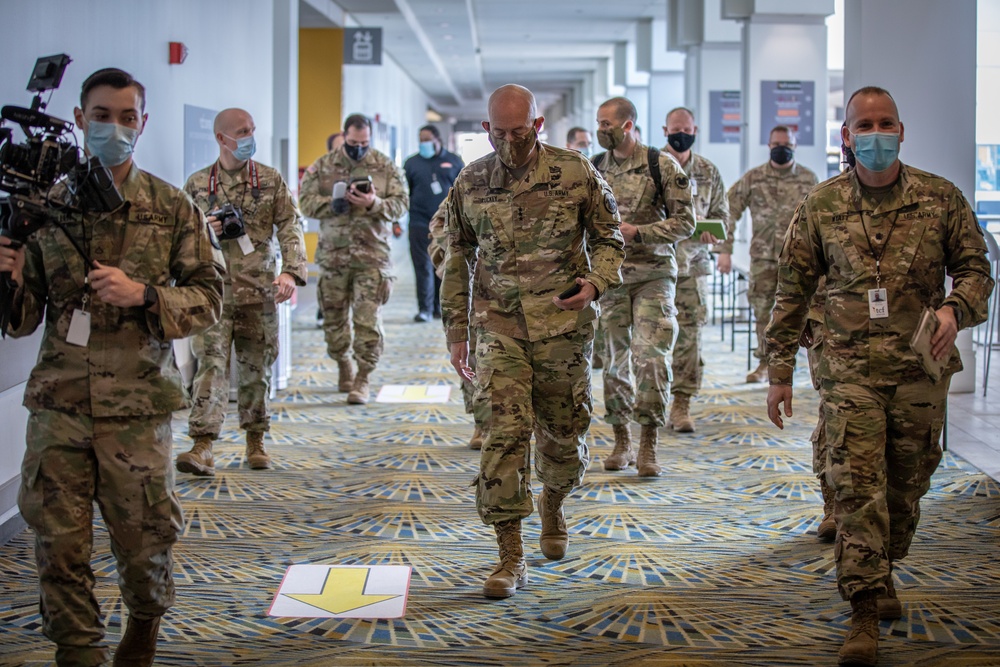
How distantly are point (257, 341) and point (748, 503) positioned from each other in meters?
2.55

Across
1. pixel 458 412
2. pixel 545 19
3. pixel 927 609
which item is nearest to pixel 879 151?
pixel 927 609

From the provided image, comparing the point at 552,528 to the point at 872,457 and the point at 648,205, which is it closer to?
the point at 872,457

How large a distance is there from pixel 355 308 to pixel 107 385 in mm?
5183

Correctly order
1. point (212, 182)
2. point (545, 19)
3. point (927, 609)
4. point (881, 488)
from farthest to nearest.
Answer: point (545, 19) < point (212, 182) < point (927, 609) < point (881, 488)

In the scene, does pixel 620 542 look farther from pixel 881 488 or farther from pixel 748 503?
pixel 881 488

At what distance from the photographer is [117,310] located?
10.00 ft

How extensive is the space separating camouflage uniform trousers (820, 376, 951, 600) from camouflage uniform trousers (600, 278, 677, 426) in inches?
88.5

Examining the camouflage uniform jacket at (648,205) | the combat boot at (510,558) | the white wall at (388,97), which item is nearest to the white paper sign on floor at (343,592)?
the combat boot at (510,558)

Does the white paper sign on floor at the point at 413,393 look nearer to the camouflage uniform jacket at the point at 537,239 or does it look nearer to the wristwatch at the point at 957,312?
the camouflage uniform jacket at the point at 537,239

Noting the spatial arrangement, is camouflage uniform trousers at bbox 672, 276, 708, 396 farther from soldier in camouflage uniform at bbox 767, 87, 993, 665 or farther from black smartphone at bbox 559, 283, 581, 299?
soldier in camouflage uniform at bbox 767, 87, 993, 665

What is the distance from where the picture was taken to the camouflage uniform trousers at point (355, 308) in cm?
813

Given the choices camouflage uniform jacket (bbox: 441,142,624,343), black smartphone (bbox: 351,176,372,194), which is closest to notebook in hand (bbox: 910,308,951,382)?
camouflage uniform jacket (bbox: 441,142,624,343)

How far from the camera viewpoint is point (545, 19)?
69.2 ft

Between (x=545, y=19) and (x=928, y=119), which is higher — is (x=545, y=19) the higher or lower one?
the higher one
